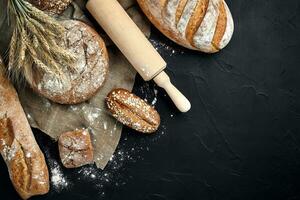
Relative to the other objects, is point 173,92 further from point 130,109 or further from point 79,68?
point 79,68

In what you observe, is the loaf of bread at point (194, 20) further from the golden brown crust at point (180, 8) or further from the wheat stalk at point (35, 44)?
the wheat stalk at point (35, 44)

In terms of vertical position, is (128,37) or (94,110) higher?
(128,37)

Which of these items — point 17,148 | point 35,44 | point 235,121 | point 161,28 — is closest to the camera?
point 35,44

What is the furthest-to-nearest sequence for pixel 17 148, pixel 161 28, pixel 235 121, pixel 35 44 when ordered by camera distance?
pixel 235 121 → pixel 161 28 → pixel 17 148 → pixel 35 44

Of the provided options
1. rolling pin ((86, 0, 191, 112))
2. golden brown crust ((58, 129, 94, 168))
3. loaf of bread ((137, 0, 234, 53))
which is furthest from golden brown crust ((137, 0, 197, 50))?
golden brown crust ((58, 129, 94, 168))

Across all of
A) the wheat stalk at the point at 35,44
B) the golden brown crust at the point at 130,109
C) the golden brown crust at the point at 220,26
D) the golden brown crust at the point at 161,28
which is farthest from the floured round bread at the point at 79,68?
the golden brown crust at the point at 220,26

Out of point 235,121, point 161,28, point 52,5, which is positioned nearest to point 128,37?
point 161,28

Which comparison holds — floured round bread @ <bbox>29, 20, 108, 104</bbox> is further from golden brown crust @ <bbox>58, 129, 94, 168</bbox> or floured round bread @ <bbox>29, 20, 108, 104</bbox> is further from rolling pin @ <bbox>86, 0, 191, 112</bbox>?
golden brown crust @ <bbox>58, 129, 94, 168</bbox>
